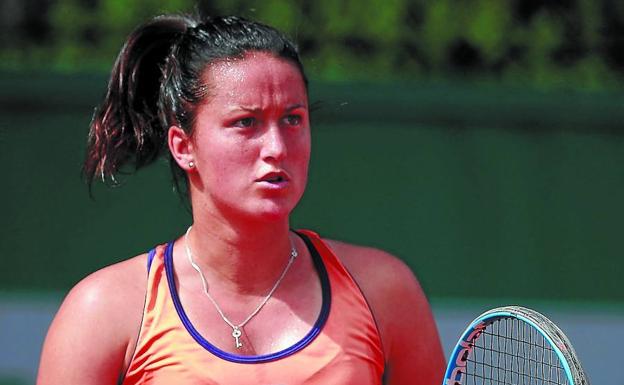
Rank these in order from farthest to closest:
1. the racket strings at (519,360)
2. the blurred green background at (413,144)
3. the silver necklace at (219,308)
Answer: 1. the blurred green background at (413,144)
2. the silver necklace at (219,308)
3. the racket strings at (519,360)

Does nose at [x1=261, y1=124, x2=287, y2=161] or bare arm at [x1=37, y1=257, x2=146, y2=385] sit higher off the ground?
nose at [x1=261, y1=124, x2=287, y2=161]

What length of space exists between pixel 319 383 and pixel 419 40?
10.1 ft

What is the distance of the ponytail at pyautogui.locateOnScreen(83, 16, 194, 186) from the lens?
3184mm

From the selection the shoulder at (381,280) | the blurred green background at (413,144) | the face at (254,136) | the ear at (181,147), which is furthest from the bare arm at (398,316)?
the blurred green background at (413,144)

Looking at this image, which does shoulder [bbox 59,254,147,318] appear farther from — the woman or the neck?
the neck

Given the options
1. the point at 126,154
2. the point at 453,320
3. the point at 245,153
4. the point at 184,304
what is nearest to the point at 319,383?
the point at 184,304

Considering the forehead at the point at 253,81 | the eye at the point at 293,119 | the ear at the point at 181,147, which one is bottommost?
the ear at the point at 181,147

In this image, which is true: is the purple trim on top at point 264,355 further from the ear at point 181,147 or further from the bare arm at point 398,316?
the ear at point 181,147

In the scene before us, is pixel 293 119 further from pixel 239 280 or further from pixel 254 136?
pixel 239 280

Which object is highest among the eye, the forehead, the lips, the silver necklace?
the forehead

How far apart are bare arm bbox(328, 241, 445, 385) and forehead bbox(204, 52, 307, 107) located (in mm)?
423

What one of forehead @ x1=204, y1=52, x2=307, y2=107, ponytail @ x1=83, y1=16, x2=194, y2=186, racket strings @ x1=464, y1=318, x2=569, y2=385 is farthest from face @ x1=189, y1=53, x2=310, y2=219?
racket strings @ x1=464, y1=318, x2=569, y2=385

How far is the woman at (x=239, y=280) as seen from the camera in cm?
286

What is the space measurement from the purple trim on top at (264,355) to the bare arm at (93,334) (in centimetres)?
9
